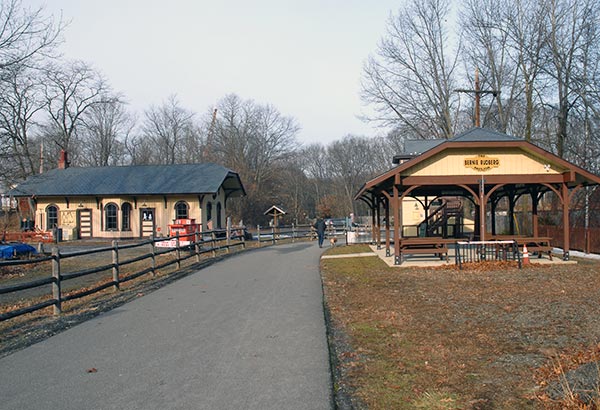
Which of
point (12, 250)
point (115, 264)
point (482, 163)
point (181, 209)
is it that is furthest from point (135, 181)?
point (115, 264)

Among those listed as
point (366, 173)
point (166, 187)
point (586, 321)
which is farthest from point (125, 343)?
point (366, 173)

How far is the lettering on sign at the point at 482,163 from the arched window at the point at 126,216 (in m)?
24.5

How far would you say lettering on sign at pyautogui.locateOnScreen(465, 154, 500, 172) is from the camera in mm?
18875

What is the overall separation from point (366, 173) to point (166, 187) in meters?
47.5

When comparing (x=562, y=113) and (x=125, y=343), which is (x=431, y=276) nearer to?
(x=125, y=343)

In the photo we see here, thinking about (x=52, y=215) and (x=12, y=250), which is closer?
(x=12, y=250)

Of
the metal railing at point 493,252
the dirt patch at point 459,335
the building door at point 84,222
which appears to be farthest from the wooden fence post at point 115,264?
the building door at point 84,222

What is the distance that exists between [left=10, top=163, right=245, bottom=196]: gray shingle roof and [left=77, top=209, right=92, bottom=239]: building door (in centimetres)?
139

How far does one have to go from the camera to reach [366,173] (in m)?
79.6

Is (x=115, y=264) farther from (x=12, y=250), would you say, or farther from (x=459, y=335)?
(x=12, y=250)

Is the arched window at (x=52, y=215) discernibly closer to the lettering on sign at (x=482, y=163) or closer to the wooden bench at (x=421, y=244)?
the wooden bench at (x=421, y=244)

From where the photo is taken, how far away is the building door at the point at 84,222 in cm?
3669

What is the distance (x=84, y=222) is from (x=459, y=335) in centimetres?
3324

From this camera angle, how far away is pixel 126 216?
120 ft
